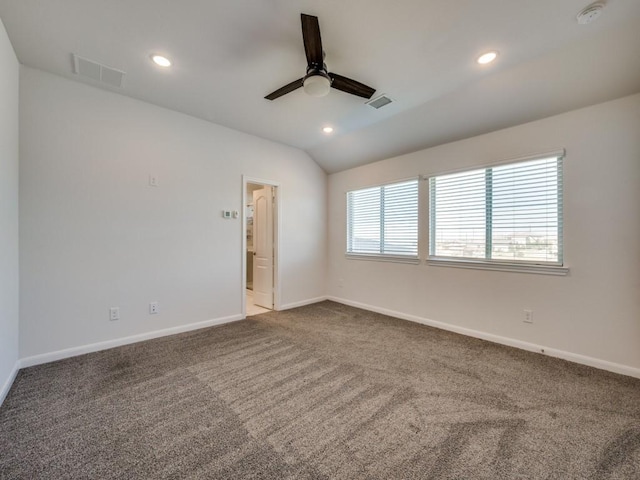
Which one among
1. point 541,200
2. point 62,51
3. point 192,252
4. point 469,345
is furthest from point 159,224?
point 541,200

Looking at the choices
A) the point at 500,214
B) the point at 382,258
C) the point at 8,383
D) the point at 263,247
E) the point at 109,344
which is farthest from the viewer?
the point at 263,247

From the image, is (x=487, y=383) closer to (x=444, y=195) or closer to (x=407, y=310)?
(x=407, y=310)

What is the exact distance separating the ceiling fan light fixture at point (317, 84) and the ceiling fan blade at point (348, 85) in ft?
0.61

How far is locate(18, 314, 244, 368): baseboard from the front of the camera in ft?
8.48

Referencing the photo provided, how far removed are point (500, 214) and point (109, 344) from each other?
469cm

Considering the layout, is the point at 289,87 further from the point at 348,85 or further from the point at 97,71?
the point at 97,71

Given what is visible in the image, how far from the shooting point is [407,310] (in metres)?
4.09

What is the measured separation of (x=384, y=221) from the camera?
4.52 m

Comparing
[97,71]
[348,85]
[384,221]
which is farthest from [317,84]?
[384,221]

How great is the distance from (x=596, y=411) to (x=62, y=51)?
5054mm

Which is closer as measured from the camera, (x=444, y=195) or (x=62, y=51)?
(x=62, y=51)

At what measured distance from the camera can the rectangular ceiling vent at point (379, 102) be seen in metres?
3.03

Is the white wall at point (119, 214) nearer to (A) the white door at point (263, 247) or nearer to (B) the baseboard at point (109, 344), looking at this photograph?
(B) the baseboard at point (109, 344)

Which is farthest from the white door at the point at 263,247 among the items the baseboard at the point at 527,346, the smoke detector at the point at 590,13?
the smoke detector at the point at 590,13
